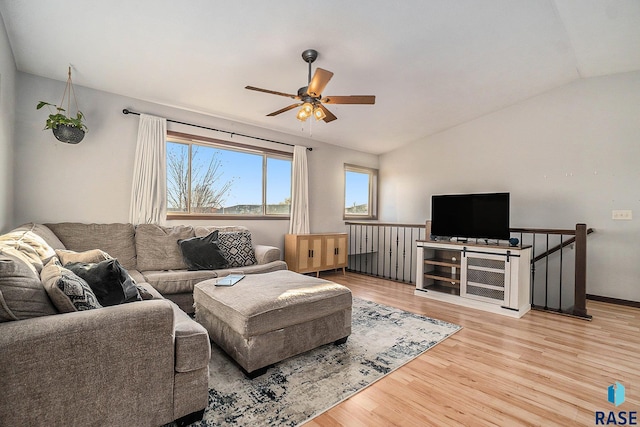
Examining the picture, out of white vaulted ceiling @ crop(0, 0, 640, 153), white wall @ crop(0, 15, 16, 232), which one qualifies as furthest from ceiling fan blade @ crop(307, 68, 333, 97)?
white wall @ crop(0, 15, 16, 232)

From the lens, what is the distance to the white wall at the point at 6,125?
2.34 metres

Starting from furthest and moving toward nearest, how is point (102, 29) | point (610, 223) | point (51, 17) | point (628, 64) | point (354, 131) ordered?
point (354, 131) < point (610, 223) < point (628, 64) < point (102, 29) < point (51, 17)

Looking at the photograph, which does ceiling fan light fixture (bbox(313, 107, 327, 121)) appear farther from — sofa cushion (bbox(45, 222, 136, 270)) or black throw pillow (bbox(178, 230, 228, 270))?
sofa cushion (bbox(45, 222, 136, 270))

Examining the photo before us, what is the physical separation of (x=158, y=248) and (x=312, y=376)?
7.78 ft

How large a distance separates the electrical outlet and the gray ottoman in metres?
4.10

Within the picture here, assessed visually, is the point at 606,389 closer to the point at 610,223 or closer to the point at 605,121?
the point at 610,223

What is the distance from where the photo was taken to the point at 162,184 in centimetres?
368

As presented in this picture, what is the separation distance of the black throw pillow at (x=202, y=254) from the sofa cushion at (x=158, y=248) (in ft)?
0.31

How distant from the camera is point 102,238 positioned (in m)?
3.08

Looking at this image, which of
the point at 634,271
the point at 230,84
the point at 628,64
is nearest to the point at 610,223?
the point at 634,271

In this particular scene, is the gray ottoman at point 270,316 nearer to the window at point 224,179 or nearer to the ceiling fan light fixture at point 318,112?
the ceiling fan light fixture at point 318,112

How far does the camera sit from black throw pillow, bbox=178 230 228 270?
3.25m

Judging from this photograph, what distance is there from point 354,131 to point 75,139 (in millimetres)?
3928

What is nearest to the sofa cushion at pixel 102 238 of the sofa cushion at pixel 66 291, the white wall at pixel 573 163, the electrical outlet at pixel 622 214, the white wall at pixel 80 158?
the white wall at pixel 80 158
